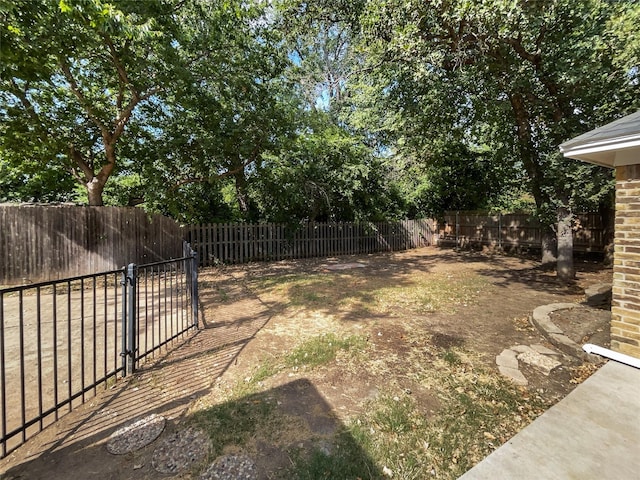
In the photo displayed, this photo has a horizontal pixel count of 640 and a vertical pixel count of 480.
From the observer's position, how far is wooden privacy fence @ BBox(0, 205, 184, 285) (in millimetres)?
7090

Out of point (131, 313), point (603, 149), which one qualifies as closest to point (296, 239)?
point (131, 313)

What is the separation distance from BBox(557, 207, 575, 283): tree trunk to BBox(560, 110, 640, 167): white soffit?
170 inches

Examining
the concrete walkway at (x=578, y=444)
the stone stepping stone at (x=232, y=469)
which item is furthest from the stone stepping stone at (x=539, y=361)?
the stone stepping stone at (x=232, y=469)

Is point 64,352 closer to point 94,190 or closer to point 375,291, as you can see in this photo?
point 375,291

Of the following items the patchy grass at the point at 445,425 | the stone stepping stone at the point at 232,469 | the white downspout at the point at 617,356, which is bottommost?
the stone stepping stone at the point at 232,469

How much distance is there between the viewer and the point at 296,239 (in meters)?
11.9

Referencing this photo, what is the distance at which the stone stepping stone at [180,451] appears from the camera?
6.80 feet

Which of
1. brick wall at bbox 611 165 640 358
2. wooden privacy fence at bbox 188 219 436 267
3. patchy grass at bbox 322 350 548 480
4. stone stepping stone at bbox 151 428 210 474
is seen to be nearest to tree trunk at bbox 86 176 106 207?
wooden privacy fence at bbox 188 219 436 267

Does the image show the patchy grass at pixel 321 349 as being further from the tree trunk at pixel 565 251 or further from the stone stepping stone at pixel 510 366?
the tree trunk at pixel 565 251

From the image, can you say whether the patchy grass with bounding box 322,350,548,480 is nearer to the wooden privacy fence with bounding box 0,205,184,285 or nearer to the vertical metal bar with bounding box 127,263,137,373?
the vertical metal bar with bounding box 127,263,137,373

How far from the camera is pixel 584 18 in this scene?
18.3ft

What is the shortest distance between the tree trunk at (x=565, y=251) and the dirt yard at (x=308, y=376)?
25.2 inches

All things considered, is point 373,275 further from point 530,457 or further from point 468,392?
point 530,457

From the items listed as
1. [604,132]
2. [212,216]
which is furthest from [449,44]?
[212,216]
